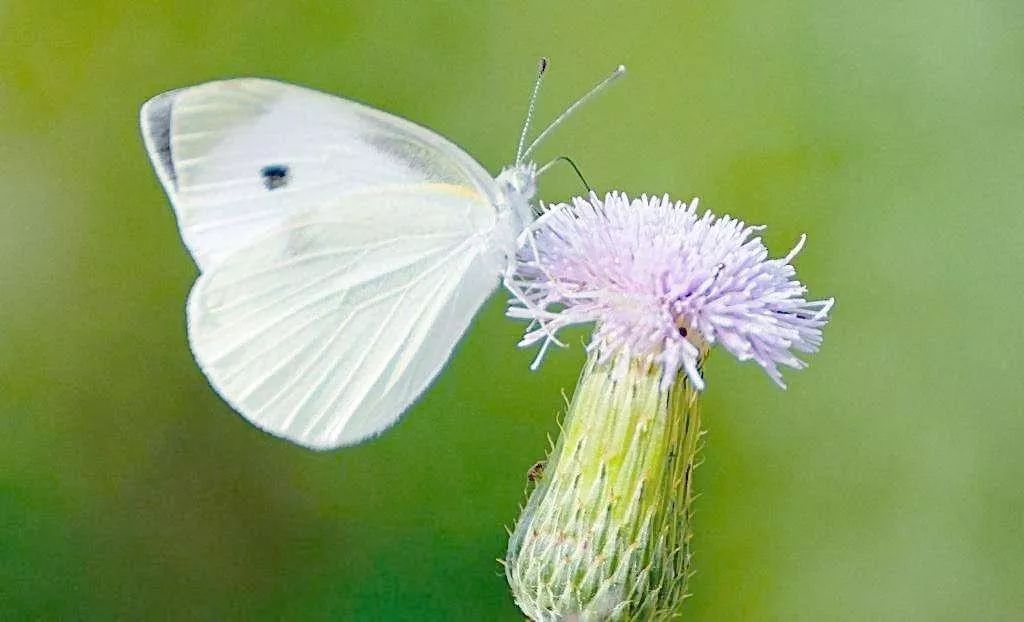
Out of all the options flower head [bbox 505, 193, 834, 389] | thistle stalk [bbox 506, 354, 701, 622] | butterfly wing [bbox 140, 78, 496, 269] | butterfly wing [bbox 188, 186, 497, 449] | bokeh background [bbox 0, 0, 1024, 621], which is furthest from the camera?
bokeh background [bbox 0, 0, 1024, 621]

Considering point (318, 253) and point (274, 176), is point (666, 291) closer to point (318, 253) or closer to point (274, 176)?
point (318, 253)

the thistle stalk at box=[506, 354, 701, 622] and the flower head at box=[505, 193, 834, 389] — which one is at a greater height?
the flower head at box=[505, 193, 834, 389]

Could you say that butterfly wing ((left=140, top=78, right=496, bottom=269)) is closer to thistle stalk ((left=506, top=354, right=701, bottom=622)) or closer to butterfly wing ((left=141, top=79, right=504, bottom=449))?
butterfly wing ((left=141, top=79, right=504, bottom=449))

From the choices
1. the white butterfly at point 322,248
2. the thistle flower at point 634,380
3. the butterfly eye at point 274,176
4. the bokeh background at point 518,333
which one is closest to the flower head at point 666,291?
the thistle flower at point 634,380

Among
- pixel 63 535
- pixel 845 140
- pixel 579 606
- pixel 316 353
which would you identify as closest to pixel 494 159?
pixel 845 140

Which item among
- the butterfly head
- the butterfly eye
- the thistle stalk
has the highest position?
the butterfly head

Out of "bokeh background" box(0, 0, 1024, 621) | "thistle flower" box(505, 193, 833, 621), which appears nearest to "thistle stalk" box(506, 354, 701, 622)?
"thistle flower" box(505, 193, 833, 621)
